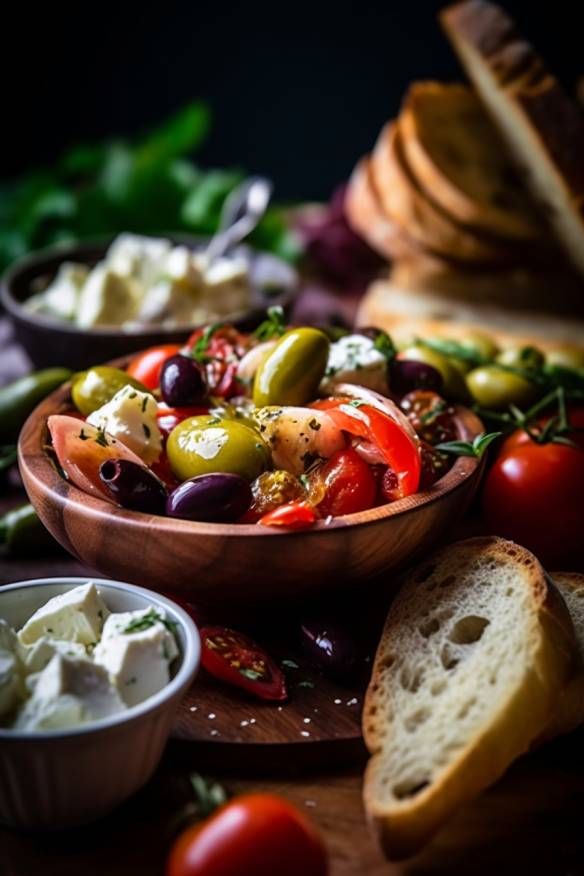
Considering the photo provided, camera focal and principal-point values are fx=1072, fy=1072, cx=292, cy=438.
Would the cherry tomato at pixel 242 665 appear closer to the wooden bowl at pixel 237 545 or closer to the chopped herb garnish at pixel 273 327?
the wooden bowl at pixel 237 545

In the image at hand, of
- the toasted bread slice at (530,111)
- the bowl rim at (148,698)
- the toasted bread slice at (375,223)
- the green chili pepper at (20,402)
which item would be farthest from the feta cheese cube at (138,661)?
the toasted bread slice at (375,223)

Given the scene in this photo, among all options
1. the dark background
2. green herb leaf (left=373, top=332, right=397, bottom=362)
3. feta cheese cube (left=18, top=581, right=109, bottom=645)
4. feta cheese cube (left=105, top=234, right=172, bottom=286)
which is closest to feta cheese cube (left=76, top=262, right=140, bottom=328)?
feta cheese cube (left=105, top=234, right=172, bottom=286)

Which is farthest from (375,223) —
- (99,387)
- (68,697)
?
(68,697)

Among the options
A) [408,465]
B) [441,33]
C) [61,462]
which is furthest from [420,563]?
[441,33]

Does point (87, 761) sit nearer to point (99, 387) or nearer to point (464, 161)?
point (99, 387)

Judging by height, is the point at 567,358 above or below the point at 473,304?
above

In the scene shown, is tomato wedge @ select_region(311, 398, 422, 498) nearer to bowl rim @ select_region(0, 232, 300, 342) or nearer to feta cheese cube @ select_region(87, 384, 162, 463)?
feta cheese cube @ select_region(87, 384, 162, 463)
